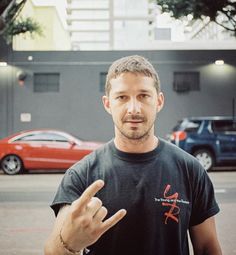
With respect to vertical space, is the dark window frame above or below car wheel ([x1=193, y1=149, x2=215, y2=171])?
above

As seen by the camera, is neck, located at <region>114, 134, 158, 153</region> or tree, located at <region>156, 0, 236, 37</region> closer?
neck, located at <region>114, 134, 158, 153</region>

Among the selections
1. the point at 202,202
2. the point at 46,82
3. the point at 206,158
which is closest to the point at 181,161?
the point at 202,202

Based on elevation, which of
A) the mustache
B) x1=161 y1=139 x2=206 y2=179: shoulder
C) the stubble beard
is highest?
the mustache

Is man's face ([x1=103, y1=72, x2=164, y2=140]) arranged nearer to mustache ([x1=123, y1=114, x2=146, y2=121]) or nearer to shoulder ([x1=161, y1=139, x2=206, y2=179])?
mustache ([x1=123, y1=114, x2=146, y2=121])

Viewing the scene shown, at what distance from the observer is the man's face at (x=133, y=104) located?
5.37 ft

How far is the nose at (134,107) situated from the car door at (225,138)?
9.80 meters

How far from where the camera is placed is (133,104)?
64.6 inches

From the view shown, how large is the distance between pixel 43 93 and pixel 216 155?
767cm

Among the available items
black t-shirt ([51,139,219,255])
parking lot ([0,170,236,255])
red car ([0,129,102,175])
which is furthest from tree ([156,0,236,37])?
red car ([0,129,102,175])

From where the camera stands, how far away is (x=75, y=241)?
1.28m

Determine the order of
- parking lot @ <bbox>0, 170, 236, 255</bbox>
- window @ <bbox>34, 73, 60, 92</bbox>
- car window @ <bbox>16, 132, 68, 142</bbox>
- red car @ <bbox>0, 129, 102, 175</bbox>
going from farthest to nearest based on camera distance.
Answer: window @ <bbox>34, 73, 60, 92</bbox> < car window @ <bbox>16, 132, 68, 142</bbox> < red car @ <bbox>0, 129, 102, 175</bbox> < parking lot @ <bbox>0, 170, 236, 255</bbox>

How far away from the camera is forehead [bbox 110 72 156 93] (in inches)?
64.8

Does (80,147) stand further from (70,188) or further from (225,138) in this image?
(70,188)

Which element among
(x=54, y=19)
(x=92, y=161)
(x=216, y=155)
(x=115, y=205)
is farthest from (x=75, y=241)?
(x=54, y=19)
